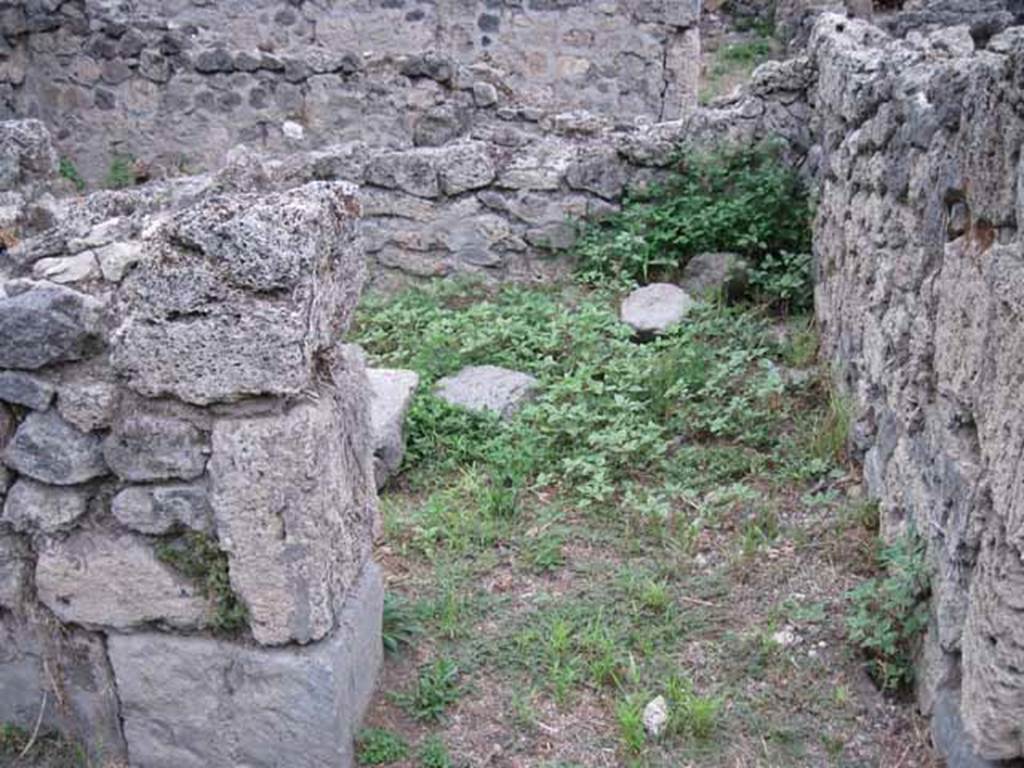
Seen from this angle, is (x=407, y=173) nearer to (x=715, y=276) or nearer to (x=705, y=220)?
(x=705, y=220)

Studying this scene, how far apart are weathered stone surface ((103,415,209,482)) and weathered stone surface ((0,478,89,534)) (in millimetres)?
172

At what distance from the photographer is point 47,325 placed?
265 centimetres

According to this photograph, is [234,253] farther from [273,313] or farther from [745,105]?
[745,105]

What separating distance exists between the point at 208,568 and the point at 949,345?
2.00 meters

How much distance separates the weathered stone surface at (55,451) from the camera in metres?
2.73

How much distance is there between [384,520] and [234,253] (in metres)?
1.80

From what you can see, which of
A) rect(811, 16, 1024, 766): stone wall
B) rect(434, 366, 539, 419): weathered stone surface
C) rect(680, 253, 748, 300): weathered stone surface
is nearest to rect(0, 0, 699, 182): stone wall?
rect(680, 253, 748, 300): weathered stone surface

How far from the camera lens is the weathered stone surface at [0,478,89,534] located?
2.79 meters

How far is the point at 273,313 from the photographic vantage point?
256 centimetres

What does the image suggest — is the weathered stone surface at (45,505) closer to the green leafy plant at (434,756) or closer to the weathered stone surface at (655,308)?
the green leafy plant at (434,756)

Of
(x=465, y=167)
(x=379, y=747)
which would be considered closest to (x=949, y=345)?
(x=379, y=747)

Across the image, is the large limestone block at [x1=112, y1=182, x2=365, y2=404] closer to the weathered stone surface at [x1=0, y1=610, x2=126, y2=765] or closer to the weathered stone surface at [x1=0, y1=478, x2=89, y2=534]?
the weathered stone surface at [x1=0, y1=478, x2=89, y2=534]

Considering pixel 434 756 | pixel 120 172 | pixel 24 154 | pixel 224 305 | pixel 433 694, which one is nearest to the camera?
pixel 224 305

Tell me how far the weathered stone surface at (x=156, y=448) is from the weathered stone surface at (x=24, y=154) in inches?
62.4
